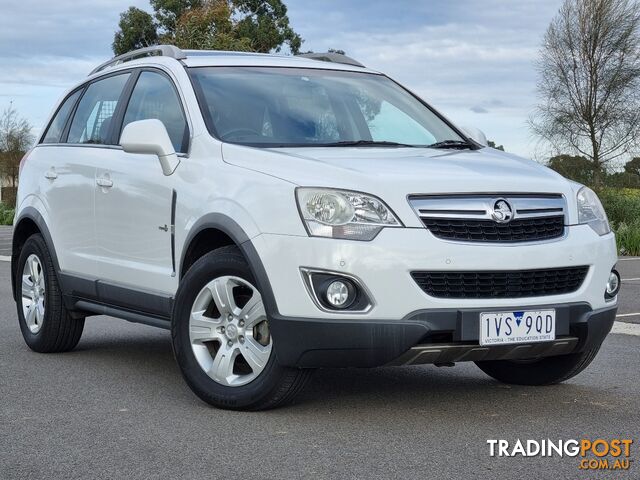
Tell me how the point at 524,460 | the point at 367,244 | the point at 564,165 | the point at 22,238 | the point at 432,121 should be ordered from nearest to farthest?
the point at 524,460 → the point at 367,244 → the point at 432,121 → the point at 22,238 → the point at 564,165

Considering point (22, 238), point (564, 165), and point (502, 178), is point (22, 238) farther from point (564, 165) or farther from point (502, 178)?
point (564, 165)

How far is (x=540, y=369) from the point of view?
637 centimetres

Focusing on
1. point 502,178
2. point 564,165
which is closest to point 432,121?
point 502,178

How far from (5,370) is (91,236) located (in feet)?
3.24

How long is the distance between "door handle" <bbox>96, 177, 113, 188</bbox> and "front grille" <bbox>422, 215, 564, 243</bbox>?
2.35 meters

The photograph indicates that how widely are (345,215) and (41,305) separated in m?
3.33

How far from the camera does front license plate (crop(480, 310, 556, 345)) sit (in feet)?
17.0

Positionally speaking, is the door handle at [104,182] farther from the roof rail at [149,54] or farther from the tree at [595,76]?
the tree at [595,76]

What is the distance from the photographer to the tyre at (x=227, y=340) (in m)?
5.40

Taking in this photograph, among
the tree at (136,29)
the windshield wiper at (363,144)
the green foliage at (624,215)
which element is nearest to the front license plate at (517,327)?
the windshield wiper at (363,144)

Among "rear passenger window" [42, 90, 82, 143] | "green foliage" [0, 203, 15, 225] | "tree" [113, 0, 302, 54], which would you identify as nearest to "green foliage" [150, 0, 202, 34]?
"tree" [113, 0, 302, 54]

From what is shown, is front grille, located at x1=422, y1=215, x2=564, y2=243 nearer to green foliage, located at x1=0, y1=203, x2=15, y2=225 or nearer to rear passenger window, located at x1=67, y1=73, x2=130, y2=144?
rear passenger window, located at x1=67, y1=73, x2=130, y2=144

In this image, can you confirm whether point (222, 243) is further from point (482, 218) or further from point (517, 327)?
point (517, 327)

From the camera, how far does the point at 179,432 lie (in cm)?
518
